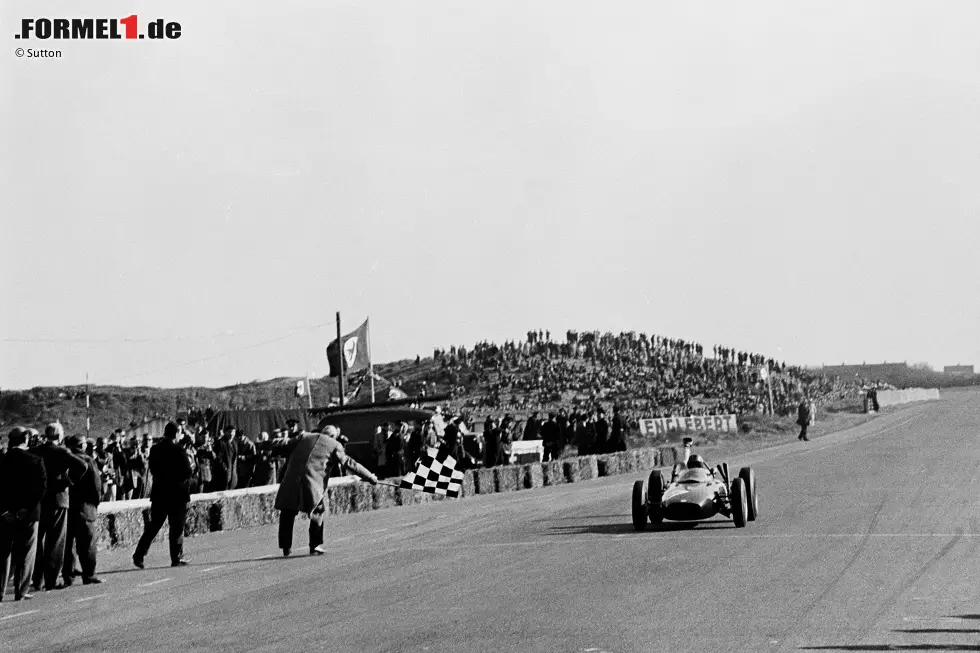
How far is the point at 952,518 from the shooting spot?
1739 cm

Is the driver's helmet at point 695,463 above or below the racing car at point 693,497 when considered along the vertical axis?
above

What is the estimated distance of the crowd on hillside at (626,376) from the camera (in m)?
92.6

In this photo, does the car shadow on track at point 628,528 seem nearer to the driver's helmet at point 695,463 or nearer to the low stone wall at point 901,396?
the driver's helmet at point 695,463

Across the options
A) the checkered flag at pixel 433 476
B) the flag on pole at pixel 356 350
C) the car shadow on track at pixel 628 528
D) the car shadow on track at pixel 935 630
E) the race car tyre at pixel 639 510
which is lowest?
the car shadow on track at pixel 935 630

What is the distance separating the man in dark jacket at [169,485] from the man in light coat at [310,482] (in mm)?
1128

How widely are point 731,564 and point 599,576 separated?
150 cm

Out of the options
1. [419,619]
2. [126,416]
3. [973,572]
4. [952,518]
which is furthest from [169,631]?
[126,416]

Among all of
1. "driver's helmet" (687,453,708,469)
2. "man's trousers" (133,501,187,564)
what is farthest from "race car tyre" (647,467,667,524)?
"man's trousers" (133,501,187,564)

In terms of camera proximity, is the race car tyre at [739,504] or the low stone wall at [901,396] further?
the low stone wall at [901,396]

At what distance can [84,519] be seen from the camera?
13.9m

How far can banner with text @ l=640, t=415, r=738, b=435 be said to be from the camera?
60.6 metres

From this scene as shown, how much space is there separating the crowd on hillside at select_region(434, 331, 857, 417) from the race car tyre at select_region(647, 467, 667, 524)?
210ft

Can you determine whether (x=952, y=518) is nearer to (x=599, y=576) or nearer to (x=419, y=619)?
(x=599, y=576)

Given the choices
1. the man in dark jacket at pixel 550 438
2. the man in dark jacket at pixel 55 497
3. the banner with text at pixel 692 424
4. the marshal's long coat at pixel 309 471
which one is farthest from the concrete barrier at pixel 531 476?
the banner with text at pixel 692 424
